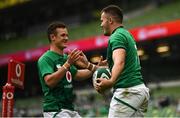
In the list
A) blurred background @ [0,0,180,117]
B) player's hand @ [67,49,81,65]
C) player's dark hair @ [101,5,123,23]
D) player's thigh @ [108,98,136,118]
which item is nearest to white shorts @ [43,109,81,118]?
player's hand @ [67,49,81,65]

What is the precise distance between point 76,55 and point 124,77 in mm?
886

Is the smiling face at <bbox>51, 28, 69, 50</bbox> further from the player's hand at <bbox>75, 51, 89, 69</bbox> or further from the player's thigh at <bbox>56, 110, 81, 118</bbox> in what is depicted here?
the player's thigh at <bbox>56, 110, 81, 118</bbox>

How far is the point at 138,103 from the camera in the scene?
5.29 metres

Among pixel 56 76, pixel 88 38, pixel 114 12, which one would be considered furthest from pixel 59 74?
pixel 88 38

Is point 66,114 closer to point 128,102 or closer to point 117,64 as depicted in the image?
point 128,102

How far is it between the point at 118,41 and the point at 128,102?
2.19ft

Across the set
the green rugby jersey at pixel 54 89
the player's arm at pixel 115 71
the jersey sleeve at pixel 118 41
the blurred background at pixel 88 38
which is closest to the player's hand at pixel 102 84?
the player's arm at pixel 115 71

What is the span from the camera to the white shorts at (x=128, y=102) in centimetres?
522

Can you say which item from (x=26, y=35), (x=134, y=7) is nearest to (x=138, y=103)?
(x=134, y=7)

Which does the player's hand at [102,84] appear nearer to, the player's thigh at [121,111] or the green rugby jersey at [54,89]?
the player's thigh at [121,111]

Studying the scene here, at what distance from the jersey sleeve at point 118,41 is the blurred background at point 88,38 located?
10.2m

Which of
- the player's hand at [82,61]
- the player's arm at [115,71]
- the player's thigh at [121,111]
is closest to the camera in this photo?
the player's arm at [115,71]

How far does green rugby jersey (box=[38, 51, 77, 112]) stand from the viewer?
6.03 m

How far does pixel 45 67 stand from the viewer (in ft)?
19.8
